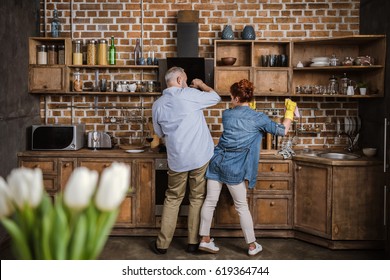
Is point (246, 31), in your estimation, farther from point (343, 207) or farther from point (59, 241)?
point (59, 241)

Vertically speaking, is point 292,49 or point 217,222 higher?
point 292,49

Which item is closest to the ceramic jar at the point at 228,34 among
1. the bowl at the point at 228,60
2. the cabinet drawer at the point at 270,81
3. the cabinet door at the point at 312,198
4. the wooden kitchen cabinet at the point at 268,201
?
the bowl at the point at 228,60

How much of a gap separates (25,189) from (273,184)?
3.91 metres

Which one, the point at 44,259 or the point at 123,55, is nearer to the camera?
the point at 44,259

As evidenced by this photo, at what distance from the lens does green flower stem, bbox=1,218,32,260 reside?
104 centimetres

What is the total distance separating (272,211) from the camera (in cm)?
481

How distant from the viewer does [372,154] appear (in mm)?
4660

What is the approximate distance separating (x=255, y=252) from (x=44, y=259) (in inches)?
134

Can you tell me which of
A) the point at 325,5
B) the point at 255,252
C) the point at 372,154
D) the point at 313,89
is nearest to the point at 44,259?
the point at 255,252

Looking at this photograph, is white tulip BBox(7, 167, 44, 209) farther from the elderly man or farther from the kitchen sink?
the kitchen sink

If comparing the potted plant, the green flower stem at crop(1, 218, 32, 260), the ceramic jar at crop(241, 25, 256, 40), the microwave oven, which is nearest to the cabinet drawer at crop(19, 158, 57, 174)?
the microwave oven

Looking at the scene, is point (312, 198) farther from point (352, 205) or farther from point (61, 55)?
point (61, 55)

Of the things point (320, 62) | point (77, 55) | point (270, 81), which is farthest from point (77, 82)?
point (320, 62)

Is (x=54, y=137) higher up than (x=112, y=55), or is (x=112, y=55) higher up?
(x=112, y=55)
